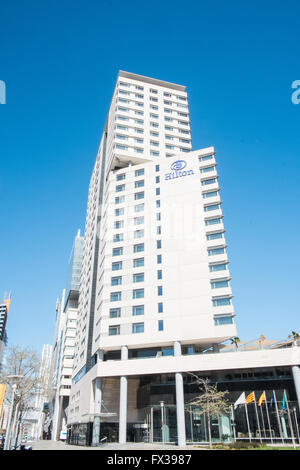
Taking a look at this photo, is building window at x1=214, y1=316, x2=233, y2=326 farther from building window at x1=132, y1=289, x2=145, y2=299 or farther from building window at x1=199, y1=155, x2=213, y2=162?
building window at x1=199, y1=155, x2=213, y2=162

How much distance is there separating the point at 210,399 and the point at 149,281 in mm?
20090

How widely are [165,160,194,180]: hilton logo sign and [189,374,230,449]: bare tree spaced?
118 ft

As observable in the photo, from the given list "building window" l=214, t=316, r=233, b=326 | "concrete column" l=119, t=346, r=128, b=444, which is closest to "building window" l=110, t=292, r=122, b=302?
"concrete column" l=119, t=346, r=128, b=444

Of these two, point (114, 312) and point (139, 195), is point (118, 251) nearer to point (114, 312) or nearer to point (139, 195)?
point (114, 312)

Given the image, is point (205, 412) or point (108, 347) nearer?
point (205, 412)

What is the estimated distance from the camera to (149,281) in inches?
2219

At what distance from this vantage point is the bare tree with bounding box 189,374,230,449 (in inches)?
1668

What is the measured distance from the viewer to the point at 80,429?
1972 inches

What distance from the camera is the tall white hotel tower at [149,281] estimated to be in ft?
165

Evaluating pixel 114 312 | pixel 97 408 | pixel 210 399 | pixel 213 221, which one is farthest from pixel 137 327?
pixel 213 221

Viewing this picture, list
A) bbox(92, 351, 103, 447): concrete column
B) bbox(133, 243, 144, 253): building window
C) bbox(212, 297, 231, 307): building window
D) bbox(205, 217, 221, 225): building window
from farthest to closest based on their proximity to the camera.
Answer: bbox(133, 243, 144, 253): building window
bbox(205, 217, 221, 225): building window
bbox(212, 297, 231, 307): building window
bbox(92, 351, 103, 447): concrete column

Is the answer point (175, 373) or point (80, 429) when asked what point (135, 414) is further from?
point (175, 373)
